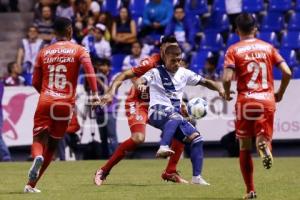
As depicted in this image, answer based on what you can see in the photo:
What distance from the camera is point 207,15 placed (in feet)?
81.0

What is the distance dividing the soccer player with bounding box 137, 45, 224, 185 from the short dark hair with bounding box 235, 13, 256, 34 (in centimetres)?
182

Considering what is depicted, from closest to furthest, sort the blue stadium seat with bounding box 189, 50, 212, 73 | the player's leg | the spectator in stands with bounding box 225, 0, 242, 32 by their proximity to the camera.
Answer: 1. the player's leg
2. the blue stadium seat with bounding box 189, 50, 212, 73
3. the spectator in stands with bounding box 225, 0, 242, 32

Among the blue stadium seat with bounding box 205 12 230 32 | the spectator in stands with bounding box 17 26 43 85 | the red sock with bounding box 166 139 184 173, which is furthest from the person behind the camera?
the blue stadium seat with bounding box 205 12 230 32

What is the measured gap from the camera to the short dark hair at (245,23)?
11422 millimetres

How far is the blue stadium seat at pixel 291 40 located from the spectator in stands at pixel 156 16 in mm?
2782

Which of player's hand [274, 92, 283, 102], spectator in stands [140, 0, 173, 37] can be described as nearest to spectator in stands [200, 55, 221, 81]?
spectator in stands [140, 0, 173, 37]

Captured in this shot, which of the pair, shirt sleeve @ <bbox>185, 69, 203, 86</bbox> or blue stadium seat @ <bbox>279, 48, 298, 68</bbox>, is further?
blue stadium seat @ <bbox>279, 48, 298, 68</bbox>

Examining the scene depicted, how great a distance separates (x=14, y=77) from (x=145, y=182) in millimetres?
8464

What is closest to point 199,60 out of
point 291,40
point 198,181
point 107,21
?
point 291,40

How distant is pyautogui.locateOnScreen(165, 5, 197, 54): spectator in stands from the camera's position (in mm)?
23547

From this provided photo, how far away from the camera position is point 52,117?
12.6 meters

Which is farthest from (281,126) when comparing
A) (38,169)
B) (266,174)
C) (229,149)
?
(38,169)

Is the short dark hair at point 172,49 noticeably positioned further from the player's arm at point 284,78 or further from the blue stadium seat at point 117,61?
the blue stadium seat at point 117,61

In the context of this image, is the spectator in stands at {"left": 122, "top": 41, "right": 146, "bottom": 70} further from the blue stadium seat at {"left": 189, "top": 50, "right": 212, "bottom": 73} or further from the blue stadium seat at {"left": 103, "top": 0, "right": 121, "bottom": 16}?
the blue stadium seat at {"left": 103, "top": 0, "right": 121, "bottom": 16}
